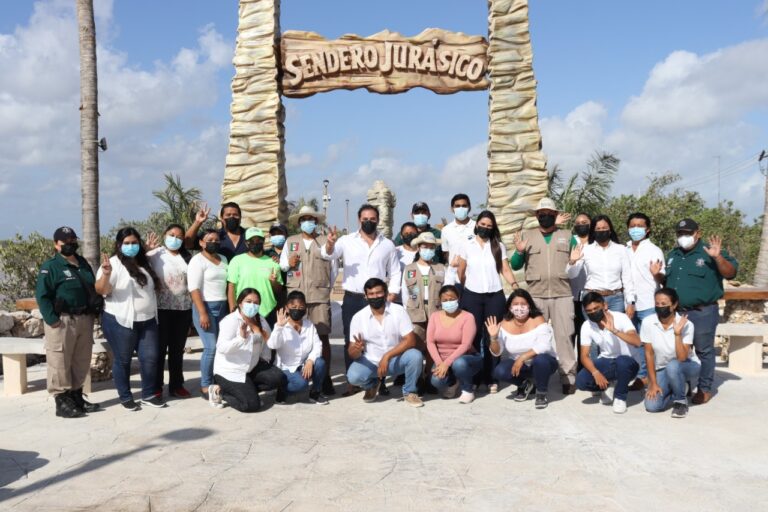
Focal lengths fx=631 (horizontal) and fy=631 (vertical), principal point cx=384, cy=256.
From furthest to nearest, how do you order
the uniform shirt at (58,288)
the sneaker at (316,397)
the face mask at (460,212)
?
1. the face mask at (460,212)
2. the sneaker at (316,397)
3. the uniform shirt at (58,288)

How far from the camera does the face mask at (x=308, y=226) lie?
18.6ft

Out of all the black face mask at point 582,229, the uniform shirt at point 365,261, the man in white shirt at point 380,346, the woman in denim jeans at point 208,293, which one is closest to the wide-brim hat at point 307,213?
the uniform shirt at point 365,261

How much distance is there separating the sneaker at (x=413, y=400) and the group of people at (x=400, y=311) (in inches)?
0.5

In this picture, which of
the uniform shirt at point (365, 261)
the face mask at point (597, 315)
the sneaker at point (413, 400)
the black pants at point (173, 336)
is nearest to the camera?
the face mask at point (597, 315)

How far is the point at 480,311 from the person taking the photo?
5.55m

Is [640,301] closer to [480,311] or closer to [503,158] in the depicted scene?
[480,311]

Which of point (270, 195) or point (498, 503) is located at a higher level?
point (270, 195)

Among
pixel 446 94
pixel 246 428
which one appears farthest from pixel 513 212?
pixel 246 428

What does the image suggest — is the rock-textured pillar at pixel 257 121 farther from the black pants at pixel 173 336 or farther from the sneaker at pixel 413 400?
the sneaker at pixel 413 400

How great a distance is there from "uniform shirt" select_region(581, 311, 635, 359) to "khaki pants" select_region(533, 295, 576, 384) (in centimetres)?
27

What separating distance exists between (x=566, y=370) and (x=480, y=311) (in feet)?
3.00

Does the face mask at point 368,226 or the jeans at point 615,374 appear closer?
the jeans at point 615,374

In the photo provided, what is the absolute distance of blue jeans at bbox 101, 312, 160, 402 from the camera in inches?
196

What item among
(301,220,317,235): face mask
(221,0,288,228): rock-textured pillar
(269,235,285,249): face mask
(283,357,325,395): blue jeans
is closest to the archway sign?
(221,0,288,228): rock-textured pillar
